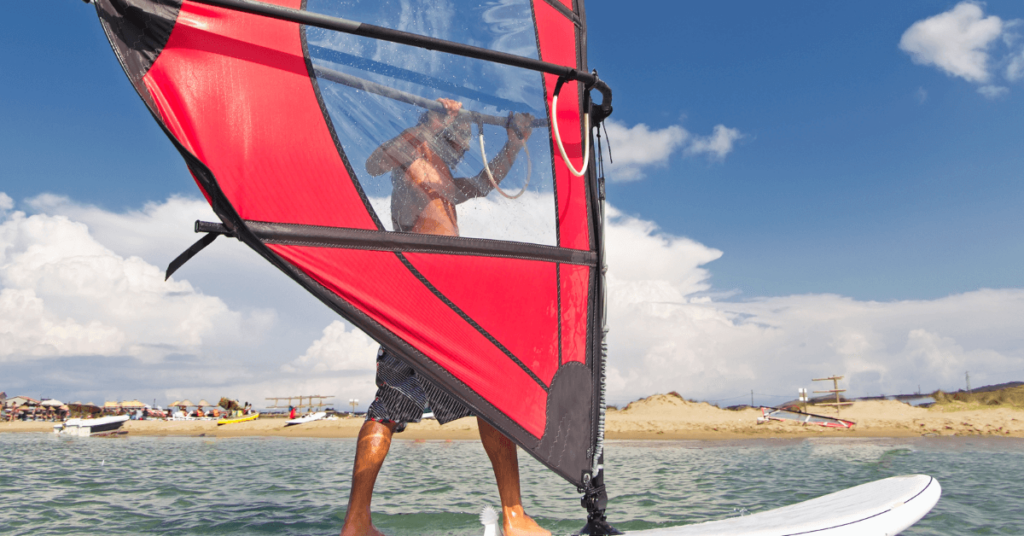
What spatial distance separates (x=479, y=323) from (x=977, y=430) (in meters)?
23.6

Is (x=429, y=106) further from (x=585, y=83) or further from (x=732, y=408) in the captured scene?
(x=732, y=408)

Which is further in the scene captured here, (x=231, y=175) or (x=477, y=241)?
(x=477, y=241)

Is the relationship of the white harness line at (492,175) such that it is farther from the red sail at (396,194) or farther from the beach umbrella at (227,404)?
the beach umbrella at (227,404)

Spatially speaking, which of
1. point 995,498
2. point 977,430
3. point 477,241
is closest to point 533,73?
point 477,241

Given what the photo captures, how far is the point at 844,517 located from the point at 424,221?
230cm

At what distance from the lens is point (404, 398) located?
7.53ft

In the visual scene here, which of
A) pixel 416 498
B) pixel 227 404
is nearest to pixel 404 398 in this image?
pixel 416 498

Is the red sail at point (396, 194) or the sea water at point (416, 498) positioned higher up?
the red sail at point (396, 194)

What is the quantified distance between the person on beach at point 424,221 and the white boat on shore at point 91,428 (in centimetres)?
2994

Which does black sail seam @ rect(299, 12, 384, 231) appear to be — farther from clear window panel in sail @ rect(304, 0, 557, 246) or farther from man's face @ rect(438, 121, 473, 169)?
man's face @ rect(438, 121, 473, 169)

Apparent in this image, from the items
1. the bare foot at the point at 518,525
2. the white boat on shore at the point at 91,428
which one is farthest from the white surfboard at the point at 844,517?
the white boat on shore at the point at 91,428

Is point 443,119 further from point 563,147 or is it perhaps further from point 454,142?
point 563,147

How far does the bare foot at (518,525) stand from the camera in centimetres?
238

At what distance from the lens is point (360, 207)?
183 cm
